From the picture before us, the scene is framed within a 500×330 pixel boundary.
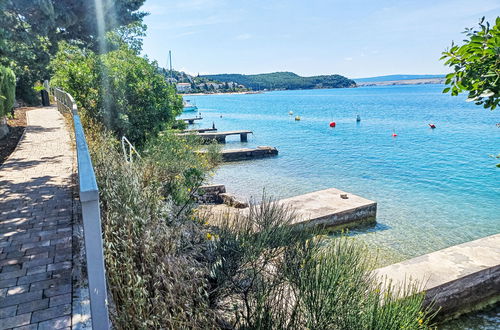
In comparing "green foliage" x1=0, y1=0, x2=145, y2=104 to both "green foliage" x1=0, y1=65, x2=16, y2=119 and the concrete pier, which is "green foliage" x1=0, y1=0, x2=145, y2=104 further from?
the concrete pier

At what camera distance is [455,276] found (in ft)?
21.0

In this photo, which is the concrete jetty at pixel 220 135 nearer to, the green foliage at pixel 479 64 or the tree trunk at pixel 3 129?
the tree trunk at pixel 3 129

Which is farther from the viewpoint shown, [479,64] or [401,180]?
[401,180]

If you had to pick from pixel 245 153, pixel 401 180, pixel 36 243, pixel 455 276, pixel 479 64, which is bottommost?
pixel 401 180

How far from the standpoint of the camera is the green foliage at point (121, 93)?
11.7m

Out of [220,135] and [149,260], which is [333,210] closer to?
[149,260]

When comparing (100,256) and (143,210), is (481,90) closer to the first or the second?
(100,256)

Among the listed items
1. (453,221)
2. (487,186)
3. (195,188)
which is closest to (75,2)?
(195,188)

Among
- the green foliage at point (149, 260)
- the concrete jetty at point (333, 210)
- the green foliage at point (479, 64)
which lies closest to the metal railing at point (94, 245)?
the green foliage at point (149, 260)

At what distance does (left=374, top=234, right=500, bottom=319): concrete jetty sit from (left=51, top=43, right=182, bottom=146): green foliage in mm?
8993

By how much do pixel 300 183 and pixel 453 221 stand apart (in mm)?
6915

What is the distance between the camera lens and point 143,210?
413 cm

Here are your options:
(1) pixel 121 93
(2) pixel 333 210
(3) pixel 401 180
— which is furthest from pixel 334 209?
(3) pixel 401 180

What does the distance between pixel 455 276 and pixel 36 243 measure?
686 centimetres
